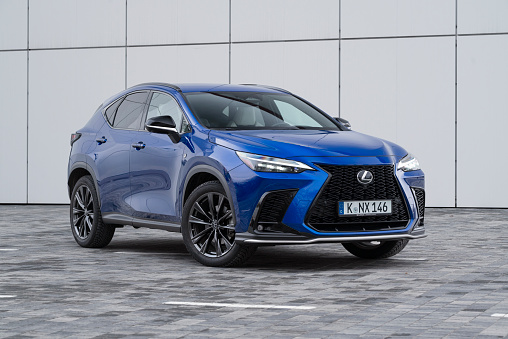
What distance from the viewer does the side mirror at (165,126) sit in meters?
9.58

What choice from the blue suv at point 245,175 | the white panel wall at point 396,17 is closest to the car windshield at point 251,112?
the blue suv at point 245,175

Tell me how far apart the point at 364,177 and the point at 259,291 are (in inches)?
65.7

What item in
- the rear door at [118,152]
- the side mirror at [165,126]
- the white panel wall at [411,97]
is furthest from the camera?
the white panel wall at [411,97]

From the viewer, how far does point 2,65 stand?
68.6 feet

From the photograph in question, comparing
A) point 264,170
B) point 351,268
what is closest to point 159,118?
point 264,170

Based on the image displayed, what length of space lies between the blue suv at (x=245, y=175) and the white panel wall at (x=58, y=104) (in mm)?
9503

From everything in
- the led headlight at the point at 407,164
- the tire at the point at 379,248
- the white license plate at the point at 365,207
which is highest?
the led headlight at the point at 407,164

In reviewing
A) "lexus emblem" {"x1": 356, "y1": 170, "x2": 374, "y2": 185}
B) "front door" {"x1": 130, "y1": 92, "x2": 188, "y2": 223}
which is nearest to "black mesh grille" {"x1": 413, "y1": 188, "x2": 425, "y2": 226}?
"lexus emblem" {"x1": 356, "y1": 170, "x2": 374, "y2": 185}

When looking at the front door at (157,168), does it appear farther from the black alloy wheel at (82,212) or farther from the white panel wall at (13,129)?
the white panel wall at (13,129)

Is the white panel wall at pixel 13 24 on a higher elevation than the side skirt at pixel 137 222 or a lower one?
higher

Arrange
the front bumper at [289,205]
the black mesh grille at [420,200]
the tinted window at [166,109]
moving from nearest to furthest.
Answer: the front bumper at [289,205] < the black mesh grille at [420,200] < the tinted window at [166,109]

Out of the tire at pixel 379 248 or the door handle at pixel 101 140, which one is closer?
the tire at pixel 379 248

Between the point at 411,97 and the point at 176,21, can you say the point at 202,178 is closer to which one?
the point at 411,97

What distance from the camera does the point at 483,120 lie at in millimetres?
18109
